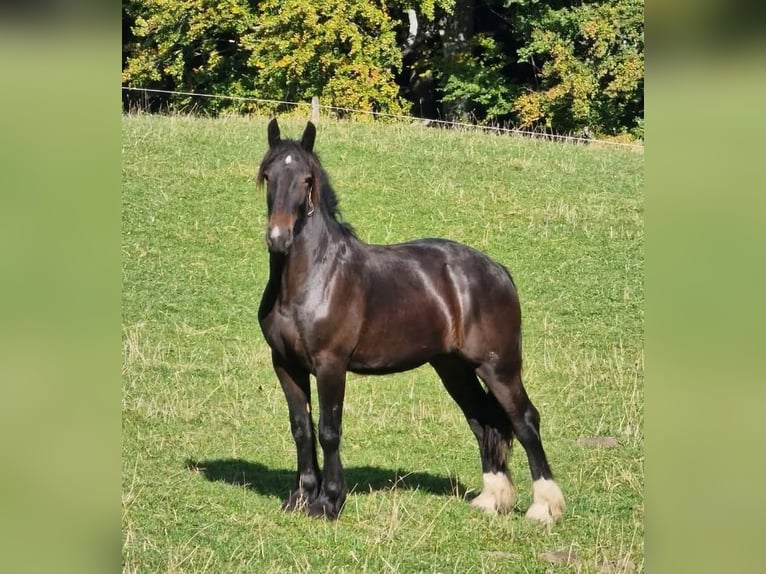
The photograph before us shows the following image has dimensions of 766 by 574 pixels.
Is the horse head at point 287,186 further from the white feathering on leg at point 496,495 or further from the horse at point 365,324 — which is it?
the white feathering on leg at point 496,495

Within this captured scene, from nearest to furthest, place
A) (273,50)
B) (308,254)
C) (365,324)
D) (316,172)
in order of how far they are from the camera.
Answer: (316,172) < (308,254) < (365,324) < (273,50)

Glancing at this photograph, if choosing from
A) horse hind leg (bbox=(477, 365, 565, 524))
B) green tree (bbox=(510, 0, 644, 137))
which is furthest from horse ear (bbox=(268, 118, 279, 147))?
green tree (bbox=(510, 0, 644, 137))

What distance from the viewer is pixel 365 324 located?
21.7ft

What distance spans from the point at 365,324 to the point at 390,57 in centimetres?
2016

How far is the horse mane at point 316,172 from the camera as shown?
626 centimetres

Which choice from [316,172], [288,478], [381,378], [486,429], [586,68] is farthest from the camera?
[586,68]

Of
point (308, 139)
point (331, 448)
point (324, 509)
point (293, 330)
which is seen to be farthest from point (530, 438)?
point (308, 139)

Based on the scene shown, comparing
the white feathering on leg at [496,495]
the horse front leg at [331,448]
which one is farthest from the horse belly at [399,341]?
the white feathering on leg at [496,495]

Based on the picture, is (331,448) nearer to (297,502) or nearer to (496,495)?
(297,502)

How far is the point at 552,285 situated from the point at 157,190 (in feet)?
23.8

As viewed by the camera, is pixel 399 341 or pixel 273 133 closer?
pixel 273 133
